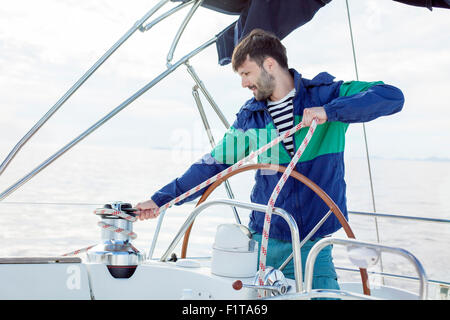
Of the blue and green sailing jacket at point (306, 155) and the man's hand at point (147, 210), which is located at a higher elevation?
the blue and green sailing jacket at point (306, 155)

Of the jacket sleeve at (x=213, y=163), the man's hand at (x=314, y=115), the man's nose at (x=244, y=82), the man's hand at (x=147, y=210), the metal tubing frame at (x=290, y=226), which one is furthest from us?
the man's nose at (x=244, y=82)

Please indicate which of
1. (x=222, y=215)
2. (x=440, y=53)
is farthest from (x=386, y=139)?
(x=222, y=215)

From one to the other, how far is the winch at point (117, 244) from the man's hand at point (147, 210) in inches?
8.1

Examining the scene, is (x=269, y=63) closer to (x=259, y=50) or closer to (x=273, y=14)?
(x=259, y=50)

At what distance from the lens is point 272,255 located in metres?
1.51

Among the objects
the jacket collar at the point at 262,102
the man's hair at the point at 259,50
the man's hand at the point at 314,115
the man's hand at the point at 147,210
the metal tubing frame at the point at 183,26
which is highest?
the metal tubing frame at the point at 183,26

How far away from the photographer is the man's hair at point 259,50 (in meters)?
1.66

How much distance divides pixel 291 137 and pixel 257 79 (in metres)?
0.26

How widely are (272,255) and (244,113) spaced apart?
516mm

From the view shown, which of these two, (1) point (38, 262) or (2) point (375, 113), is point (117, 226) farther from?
(2) point (375, 113)

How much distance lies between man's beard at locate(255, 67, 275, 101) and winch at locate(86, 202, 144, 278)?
2.14ft

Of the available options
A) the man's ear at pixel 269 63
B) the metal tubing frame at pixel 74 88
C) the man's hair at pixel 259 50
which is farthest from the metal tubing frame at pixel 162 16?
the man's ear at pixel 269 63

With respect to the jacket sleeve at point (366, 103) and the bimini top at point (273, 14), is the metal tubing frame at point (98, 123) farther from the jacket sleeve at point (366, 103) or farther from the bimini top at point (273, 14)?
the jacket sleeve at point (366, 103)

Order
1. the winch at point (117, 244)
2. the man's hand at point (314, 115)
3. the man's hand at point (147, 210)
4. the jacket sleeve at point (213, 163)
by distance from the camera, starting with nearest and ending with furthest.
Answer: the winch at point (117, 244) < the man's hand at point (314, 115) < the man's hand at point (147, 210) < the jacket sleeve at point (213, 163)
